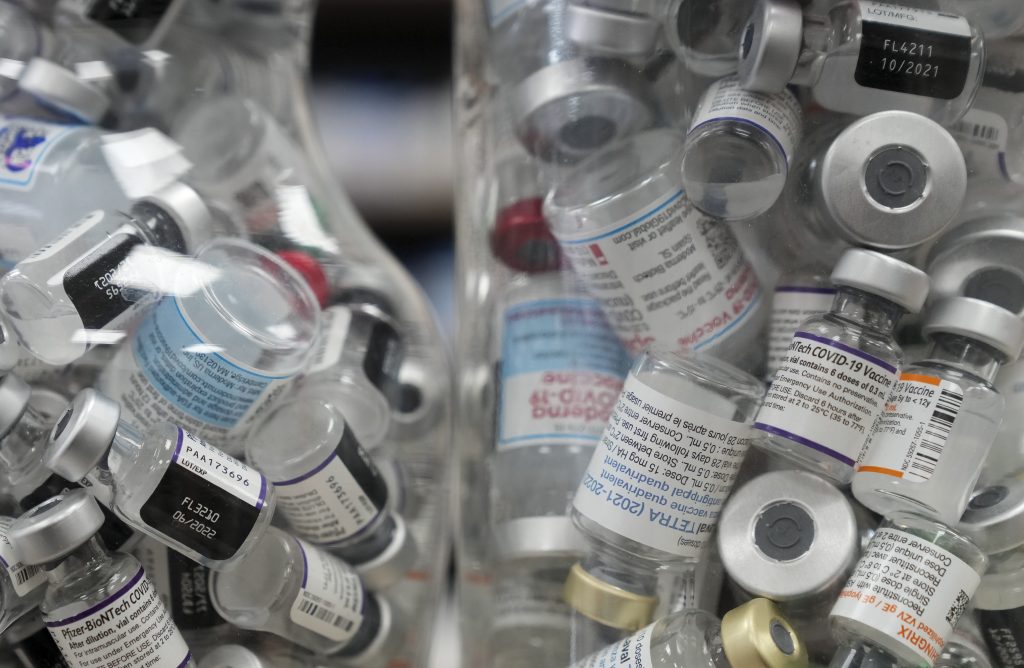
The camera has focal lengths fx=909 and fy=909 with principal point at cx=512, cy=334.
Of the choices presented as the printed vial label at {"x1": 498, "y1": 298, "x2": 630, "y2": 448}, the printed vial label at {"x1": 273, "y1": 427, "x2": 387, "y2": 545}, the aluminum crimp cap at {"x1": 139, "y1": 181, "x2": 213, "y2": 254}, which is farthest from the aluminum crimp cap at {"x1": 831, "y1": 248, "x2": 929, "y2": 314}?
the aluminum crimp cap at {"x1": 139, "y1": 181, "x2": 213, "y2": 254}

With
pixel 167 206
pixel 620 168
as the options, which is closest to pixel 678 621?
pixel 620 168

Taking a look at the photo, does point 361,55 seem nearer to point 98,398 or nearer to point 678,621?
point 98,398

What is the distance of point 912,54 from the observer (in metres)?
0.62

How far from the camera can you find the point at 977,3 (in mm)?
679

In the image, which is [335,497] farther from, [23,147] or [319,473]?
[23,147]

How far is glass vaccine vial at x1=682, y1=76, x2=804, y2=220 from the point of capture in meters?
0.63

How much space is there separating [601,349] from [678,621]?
9.3 inches

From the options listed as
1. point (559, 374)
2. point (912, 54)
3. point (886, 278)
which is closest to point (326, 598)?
point (559, 374)

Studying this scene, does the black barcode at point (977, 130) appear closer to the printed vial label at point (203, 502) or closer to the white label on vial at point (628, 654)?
the white label on vial at point (628, 654)

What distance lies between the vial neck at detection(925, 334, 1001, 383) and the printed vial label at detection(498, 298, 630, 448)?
0.25m

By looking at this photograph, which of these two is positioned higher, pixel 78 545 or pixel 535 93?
pixel 535 93

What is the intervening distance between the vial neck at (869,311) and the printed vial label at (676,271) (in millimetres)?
87

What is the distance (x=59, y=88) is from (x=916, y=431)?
73 centimetres

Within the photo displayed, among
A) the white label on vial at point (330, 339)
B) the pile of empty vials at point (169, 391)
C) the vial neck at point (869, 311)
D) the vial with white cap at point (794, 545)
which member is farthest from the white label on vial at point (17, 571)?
the vial neck at point (869, 311)
